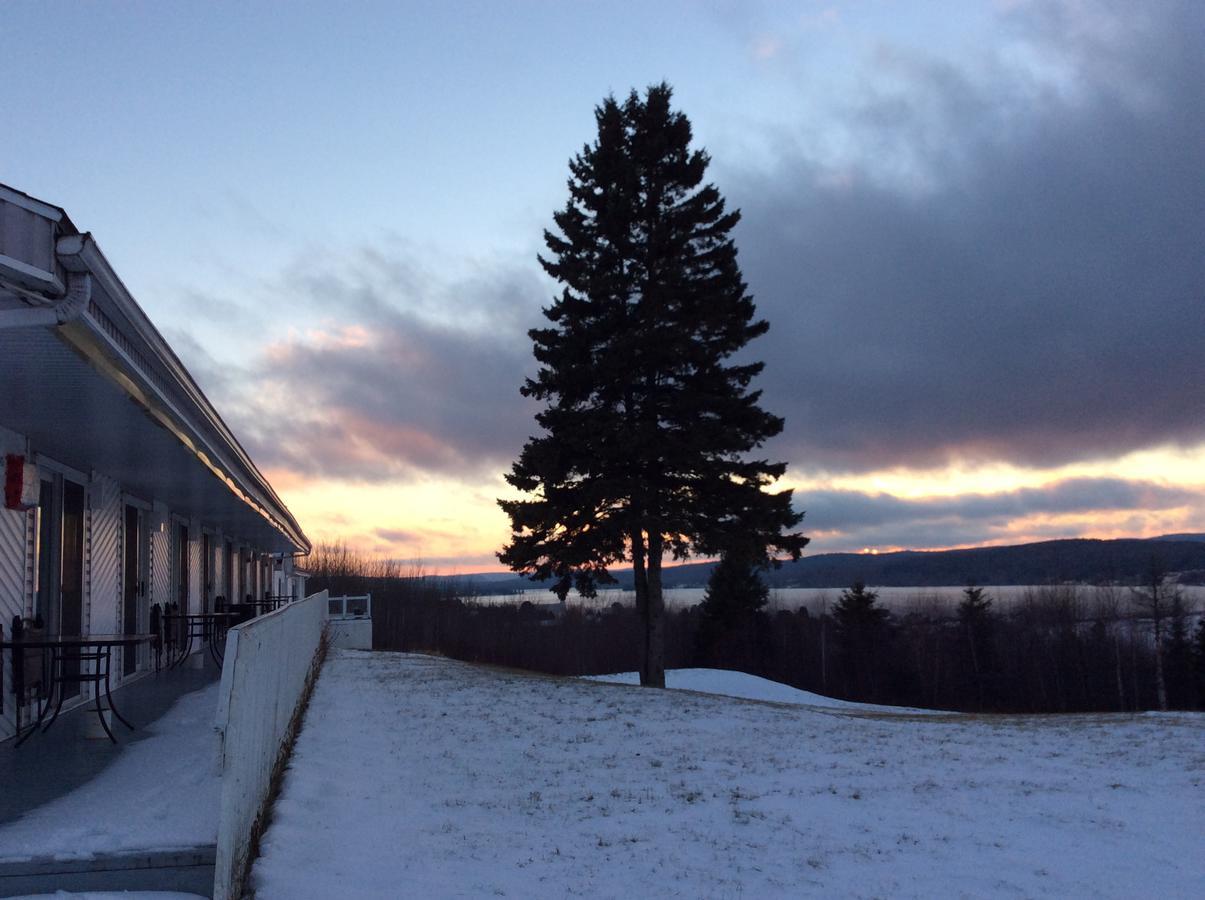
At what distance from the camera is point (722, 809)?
21.4ft

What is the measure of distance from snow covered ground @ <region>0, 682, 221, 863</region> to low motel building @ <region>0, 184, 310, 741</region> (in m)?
2.12

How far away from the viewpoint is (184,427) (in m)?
7.43

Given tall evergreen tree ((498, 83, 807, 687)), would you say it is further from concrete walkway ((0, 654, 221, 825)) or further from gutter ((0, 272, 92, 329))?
gutter ((0, 272, 92, 329))

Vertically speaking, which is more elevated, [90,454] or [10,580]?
[90,454]

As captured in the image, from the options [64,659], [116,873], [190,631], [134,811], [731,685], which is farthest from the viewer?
[731,685]

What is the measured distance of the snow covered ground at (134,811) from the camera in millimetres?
4051

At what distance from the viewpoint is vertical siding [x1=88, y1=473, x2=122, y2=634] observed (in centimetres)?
998

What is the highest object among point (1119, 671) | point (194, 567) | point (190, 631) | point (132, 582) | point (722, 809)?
point (194, 567)

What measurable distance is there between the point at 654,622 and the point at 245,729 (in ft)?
52.1

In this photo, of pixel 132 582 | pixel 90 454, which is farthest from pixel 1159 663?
pixel 90 454

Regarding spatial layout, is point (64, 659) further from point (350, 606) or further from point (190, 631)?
point (350, 606)

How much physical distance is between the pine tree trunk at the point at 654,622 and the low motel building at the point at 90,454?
26.5ft

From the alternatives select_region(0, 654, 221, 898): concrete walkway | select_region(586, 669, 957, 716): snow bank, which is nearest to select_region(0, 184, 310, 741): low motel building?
select_region(0, 654, 221, 898): concrete walkway

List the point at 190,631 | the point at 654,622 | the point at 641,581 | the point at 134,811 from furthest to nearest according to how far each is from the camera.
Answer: the point at 641,581 → the point at 654,622 → the point at 190,631 → the point at 134,811
